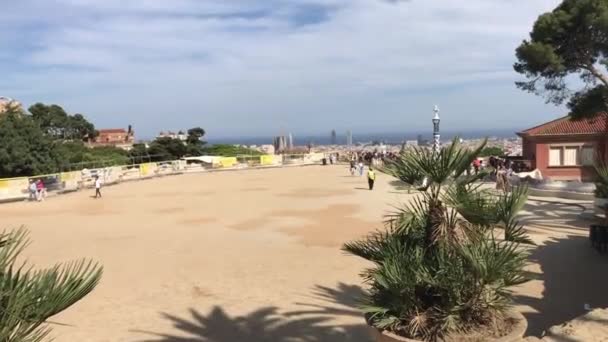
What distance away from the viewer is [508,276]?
4.80 meters

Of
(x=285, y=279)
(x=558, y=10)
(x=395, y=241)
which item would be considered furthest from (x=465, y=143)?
(x=558, y=10)

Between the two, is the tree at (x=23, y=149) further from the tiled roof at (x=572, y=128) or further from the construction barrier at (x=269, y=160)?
the tiled roof at (x=572, y=128)

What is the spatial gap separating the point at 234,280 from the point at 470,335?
6741 millimetres

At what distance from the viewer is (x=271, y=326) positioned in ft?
26.7

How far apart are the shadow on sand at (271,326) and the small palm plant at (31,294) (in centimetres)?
477

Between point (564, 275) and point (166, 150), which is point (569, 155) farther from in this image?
point (166, 150)

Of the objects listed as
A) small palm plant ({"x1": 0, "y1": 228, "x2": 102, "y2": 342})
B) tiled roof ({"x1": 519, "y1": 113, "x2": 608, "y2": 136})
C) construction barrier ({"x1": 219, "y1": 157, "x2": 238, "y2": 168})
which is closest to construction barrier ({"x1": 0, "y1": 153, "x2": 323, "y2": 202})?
construction barrier ({"x1": 219, "y1": 157, "x2": 238, "y2": 168})

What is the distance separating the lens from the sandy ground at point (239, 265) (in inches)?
324

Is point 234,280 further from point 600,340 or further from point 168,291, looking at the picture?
point 600,340

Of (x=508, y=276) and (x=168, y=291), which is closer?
(x=508, y=276)

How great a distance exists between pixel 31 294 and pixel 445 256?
328 cm

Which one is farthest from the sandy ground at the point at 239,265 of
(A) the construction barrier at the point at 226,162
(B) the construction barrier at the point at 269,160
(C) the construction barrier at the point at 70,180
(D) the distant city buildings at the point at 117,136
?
(D) the distant city buildings at the point at 117,136

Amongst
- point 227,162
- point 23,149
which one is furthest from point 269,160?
point 23,149

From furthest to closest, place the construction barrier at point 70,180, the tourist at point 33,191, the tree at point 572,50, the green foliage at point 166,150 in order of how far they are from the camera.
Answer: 1. the green foliage at point 166,150
2. the construction barrier at point 70,180
3. the tourist at point 33,191
4. the tree at point 572,50
